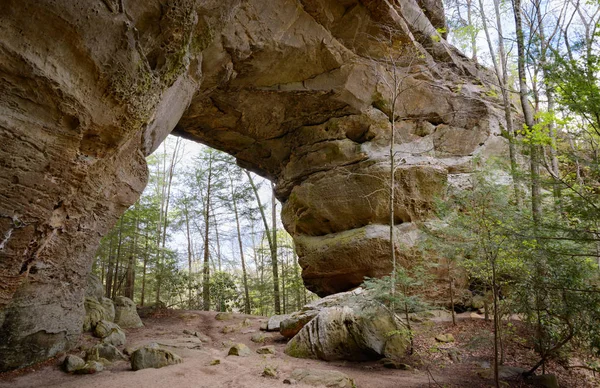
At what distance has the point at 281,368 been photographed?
20.6ft

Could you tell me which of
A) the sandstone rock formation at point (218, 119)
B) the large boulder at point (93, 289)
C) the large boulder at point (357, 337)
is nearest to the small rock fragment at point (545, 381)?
the large boulder at point (357, 337)

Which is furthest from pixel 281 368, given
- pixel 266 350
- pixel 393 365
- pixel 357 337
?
pixel 393 365

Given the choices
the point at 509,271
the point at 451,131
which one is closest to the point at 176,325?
the point at 509,271

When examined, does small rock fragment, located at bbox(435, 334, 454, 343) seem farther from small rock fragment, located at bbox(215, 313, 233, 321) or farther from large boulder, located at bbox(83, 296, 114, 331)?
large boulder, located at bbox(83, 296, 114, 331)

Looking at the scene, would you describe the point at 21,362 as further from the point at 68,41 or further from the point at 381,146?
the point at 381,146

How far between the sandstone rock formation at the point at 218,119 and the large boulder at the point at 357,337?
391 cm

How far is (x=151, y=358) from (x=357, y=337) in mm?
4130

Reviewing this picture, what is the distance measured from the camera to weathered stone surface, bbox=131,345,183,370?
570cm

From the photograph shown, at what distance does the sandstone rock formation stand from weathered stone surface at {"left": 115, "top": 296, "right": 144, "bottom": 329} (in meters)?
3.33

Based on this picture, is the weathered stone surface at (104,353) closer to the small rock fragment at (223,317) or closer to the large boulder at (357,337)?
the large boulder at (357,337)

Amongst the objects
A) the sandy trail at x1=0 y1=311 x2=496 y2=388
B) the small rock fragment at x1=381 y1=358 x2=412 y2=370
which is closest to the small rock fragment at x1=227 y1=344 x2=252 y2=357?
the sandy trail at x1=0 y1=311 x2=496 y2=388

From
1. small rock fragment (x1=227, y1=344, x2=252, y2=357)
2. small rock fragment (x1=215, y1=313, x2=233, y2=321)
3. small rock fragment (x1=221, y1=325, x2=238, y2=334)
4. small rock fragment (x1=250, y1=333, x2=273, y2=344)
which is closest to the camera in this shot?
small rock fragment (x1=227, y1=344, x2=252, y2=357)

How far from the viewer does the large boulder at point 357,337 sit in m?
6.95

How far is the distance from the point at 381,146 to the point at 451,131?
3047 mm
